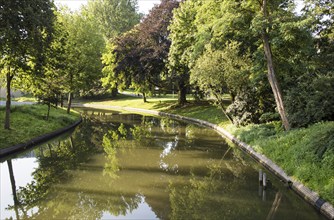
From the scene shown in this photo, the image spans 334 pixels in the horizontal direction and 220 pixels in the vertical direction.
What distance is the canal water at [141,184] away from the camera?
1153cm

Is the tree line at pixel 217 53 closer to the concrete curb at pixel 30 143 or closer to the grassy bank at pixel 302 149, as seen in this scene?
the grassy bank at pixel 302 149

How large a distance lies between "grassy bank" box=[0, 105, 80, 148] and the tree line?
2024 millimetres

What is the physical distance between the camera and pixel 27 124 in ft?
84.3

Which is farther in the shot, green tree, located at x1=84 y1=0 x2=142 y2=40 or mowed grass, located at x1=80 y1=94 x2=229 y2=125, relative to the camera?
green tree, located at x1=84 y1=0 x2=142 y2=40

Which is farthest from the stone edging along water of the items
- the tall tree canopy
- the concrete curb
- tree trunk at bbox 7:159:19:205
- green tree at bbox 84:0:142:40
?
green tree at bbox 84:0:142:40

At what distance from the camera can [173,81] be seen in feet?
149

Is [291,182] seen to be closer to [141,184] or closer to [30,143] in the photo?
[141,184]

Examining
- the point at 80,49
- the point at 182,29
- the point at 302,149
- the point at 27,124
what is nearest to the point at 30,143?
the point at 27,124

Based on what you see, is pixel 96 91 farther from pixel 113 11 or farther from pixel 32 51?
pixel 32 51

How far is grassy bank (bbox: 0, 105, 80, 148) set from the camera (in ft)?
70.0

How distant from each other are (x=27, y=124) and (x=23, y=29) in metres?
10.3

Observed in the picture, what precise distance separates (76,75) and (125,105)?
2151cm

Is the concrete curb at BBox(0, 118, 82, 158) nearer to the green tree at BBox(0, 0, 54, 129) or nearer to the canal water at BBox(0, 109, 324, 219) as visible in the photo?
the canal water at BBox(0, 109, 324, 219)

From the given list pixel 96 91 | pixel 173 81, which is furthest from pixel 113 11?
pixel 173 81
